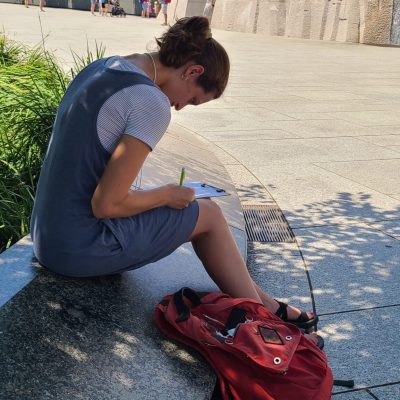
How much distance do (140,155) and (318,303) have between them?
5.20ft

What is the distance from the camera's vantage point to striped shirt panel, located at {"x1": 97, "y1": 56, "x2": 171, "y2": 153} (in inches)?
105

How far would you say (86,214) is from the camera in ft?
9.41

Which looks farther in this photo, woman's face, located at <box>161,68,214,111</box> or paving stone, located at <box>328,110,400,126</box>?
paving stone, located at <box>328,110,400,126</box>

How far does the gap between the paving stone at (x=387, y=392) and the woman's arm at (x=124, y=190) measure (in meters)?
1.23

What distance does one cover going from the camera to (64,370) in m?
2.53

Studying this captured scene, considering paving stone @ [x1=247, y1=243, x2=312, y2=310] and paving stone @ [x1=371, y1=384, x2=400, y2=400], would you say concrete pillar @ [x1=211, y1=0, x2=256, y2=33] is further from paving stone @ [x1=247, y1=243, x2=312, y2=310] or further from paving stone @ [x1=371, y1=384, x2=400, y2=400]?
paving stone @ [x1=371, y1=384, x2=400, y2=400]

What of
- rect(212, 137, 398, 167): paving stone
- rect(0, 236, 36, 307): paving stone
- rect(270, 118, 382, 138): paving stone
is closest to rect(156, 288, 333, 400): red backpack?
rect(0, 236, 36, 307): paving stone

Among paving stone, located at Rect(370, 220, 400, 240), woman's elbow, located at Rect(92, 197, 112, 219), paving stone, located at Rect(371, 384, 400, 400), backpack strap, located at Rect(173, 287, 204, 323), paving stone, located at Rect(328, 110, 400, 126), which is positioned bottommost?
paving stone, located at Rect(371, 384, 400, 400)

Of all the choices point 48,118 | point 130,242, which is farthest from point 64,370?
point 48,118

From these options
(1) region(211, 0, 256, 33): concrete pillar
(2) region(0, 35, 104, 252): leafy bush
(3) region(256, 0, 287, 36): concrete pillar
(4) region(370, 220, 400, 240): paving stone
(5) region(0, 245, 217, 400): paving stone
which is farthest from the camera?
(1) region(211, 0, 256, 33): concrete pillar

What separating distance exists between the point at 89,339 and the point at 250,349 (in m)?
0.65

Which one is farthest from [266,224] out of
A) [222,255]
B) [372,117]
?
[372,117]

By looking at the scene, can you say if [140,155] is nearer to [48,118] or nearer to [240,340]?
[240,340]

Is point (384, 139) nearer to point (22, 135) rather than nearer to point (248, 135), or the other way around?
point (248, 135)
